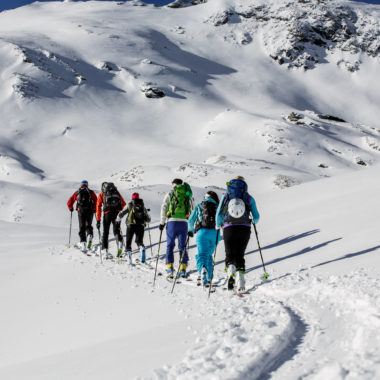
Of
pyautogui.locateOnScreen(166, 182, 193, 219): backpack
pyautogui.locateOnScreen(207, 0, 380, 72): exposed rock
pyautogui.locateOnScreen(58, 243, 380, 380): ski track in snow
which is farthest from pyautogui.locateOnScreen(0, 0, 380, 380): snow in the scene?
pyautogui.locateOnScreen(207, 0, 380, 72): exposed rock

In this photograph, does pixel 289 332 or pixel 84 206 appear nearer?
pixel 289 332

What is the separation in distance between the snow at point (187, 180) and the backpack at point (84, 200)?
54.0 inches

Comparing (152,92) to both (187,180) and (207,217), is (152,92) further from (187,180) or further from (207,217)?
(207,217)

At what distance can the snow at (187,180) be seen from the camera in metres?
4.35

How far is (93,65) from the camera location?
360 feet

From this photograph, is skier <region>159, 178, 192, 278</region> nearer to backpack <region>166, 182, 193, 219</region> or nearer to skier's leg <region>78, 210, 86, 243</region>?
backpack <region>166, 182, 193, 219</region>

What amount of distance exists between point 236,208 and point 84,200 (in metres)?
6.34

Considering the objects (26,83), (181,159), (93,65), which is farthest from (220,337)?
(93,65)

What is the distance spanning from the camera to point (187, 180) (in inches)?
1815

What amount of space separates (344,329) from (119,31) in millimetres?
146942

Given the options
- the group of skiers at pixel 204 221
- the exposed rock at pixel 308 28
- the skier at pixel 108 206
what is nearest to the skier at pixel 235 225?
the group of skiers at pixel 204 221

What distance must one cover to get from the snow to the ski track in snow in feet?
0.09

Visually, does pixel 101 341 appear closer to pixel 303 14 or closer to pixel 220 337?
pixel 220 337

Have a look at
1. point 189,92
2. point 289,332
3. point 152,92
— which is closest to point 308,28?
point 189,92
